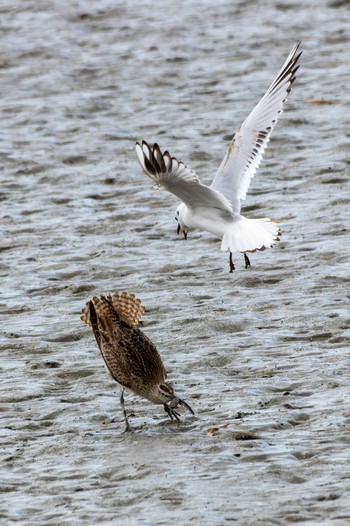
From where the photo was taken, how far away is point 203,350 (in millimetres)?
8914

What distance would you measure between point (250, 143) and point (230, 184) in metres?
0.55

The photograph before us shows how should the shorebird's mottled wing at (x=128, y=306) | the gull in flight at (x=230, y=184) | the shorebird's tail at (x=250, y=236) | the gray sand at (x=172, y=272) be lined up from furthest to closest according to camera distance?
the shorebird's tail at (x=250, y=236) < the gull in flight at (x=230, y=184) < the shorebird's mottled wing at (x=128, y=306) < the gray sand at (x=172, y=272)

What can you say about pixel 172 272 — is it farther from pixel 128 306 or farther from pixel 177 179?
pixel 128 306

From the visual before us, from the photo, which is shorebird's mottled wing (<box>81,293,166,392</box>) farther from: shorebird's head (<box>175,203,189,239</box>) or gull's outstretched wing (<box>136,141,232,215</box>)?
shorebird's head (<box>175,203,189,239</box>)

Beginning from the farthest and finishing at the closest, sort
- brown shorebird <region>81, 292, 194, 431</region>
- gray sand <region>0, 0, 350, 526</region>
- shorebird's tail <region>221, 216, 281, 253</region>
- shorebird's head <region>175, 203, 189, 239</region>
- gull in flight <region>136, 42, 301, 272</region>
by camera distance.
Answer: shorebird's head <region>175, 203, 189, 239</region>
shorebird's tail <region>221, 216, 281, 253</region>
gull in flight <region>136, 42, 301, 272</region>
brown shorebird <region>81, 292, 194, 431</region>
gray sand <region>0, 0, 350, 526</region>

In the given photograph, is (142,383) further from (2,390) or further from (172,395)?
(2,390)

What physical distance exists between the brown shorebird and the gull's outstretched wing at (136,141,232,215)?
4.62 feet

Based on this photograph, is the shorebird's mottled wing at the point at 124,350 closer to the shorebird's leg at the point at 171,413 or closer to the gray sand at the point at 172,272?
the shorebird's leg at the point at 171,413

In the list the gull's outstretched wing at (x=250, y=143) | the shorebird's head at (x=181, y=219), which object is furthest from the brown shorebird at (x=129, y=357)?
the gull's outstretched wing at (x=250, y=143)

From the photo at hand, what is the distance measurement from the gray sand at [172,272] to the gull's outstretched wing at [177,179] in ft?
1.99

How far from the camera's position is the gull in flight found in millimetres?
9430

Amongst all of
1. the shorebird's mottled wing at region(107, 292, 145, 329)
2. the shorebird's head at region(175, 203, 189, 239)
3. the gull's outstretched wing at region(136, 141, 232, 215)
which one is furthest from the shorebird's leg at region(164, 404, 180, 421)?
the shorebird's head at region(175, 203, 189, 239)

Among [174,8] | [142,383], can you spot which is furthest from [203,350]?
[174,8]

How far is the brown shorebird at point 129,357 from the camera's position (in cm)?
760
